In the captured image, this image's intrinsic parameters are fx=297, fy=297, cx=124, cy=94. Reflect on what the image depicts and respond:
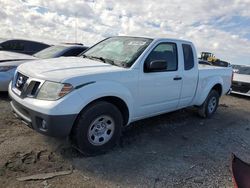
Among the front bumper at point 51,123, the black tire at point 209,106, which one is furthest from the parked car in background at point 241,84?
the front bumper at point 51,123

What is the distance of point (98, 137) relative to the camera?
4.38 metres

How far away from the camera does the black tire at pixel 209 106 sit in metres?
7.01

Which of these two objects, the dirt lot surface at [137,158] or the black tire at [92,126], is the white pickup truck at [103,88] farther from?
the dirt lot surface at [137,158]

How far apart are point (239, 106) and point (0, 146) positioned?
24.0 feet

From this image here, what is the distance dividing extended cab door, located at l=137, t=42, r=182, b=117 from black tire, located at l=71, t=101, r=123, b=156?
0.60m

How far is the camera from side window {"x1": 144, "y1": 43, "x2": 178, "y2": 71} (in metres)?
5.12

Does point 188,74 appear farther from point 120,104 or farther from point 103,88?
point 103,88

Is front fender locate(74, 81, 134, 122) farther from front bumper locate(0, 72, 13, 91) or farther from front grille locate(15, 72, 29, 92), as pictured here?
front bumper locate(0, 72, 13, 91)

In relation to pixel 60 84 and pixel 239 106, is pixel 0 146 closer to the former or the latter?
pixel 60 84

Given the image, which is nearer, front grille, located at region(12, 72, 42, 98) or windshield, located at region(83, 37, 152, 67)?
front grille, located at region(12, 72, 42, 98)

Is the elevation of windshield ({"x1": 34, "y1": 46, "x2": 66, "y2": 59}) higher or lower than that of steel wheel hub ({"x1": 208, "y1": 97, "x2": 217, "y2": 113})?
higher

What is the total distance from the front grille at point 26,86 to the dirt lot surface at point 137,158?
820 millimetres

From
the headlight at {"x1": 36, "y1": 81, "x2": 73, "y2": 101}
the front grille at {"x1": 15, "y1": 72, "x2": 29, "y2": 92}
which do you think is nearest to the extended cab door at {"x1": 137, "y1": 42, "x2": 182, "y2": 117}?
the headlight at {"x1": 36, "y1": 81, "x2": 73, "y2": 101}

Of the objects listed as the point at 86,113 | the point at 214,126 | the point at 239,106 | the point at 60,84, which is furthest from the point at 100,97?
the point at 239,106
